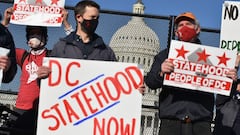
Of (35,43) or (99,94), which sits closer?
(99,94)

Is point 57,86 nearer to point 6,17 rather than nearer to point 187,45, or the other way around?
point 187,45

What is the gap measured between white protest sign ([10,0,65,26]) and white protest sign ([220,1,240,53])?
5.70 ft

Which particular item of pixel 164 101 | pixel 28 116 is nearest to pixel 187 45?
pixel 164 101

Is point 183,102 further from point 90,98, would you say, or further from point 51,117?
point 51,117

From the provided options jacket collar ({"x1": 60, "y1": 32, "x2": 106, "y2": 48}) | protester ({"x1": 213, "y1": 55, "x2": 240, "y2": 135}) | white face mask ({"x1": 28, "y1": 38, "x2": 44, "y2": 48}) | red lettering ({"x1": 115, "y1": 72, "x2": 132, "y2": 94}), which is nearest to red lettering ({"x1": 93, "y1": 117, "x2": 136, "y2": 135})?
red lettering ({"x1": 115, "y1": 72, "x2": 132, "y2": 94})

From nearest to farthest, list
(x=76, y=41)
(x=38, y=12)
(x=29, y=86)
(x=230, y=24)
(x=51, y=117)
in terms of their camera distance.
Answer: (x=51, y=117) < (x=76, y=41) < (x=29, y=86) < (x=230, y=24) < (x=38, y=12)

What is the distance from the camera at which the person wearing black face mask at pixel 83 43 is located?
17.4 feet

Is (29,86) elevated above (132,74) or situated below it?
below

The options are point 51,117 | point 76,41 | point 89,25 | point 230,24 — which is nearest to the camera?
point 51,117

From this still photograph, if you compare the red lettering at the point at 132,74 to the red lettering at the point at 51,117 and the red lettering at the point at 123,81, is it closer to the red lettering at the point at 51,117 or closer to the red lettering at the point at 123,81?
the red lettering at the point at 123,81

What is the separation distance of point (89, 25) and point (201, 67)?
1.00 metres

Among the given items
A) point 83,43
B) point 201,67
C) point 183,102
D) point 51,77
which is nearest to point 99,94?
point 51,77

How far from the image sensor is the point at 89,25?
17.3 ft

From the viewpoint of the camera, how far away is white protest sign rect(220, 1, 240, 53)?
668 cm
